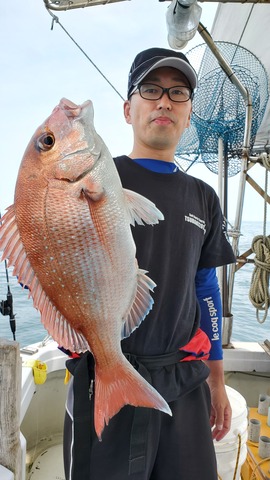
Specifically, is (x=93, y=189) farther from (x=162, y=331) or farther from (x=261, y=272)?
(x=261, y=272)

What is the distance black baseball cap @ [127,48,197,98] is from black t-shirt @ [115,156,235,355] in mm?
353

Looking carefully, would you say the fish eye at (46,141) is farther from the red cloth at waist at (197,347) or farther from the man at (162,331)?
the red cloth at waist at (197,347)

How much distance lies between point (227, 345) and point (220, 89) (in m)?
2.53

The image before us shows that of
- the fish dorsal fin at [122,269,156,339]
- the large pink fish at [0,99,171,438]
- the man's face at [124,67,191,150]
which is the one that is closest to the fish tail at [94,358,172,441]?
the large pink fish at [0,99,171,438]

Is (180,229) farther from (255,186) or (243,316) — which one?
(243,316)

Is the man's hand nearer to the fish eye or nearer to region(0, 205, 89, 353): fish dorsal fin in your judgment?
region(0, 205, 89, 353): fish dorsal fin

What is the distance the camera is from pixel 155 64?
1509 millimetres

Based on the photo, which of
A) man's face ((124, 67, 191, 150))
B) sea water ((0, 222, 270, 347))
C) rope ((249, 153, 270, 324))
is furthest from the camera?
sea water ((0, 222, 270, 347))

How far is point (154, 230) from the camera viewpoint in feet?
4.89

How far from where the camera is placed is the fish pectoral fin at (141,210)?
3.60ft

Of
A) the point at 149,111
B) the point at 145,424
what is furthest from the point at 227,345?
the point at 149,111

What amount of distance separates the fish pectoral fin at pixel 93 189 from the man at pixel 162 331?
464 mm

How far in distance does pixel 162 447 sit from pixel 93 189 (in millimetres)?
1103

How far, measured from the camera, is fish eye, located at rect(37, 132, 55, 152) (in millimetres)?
1033
